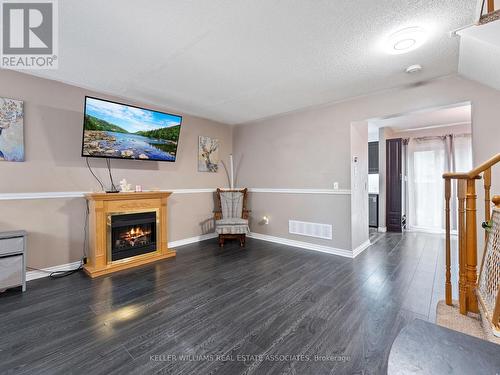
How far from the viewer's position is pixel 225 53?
87.8 inches

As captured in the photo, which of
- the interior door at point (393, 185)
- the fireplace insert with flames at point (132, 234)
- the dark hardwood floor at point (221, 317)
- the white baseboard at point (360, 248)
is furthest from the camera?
the interior door at point (393, 185)

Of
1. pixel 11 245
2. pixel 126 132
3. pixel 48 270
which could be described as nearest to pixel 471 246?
pixel 126 132

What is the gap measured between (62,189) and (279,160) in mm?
3410

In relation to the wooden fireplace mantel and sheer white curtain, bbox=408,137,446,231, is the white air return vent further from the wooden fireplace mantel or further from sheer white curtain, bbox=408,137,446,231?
sheer white curtain, bbox=408,137,446,231

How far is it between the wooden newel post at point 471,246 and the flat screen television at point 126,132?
361cm

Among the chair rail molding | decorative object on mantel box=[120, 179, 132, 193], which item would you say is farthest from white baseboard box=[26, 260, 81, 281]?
decorative object on mantel box=[120, 179, 132, 193]

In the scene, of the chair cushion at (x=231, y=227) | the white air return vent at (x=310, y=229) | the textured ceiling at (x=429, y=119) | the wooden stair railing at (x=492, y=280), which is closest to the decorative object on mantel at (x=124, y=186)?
the chair cushion at (x=231, y=227)

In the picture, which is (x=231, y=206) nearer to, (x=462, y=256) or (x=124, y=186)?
(x=124, y=186)

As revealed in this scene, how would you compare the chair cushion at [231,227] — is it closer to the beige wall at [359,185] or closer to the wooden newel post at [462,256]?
the beige wall at [359,185]

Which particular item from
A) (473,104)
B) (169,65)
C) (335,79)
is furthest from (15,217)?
(473,104)

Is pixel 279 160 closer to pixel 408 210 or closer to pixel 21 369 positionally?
pixel 408 210

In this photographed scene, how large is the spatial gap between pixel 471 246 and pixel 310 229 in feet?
7.72

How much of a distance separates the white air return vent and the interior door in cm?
253

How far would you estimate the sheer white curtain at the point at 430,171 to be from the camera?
15.8 ft
